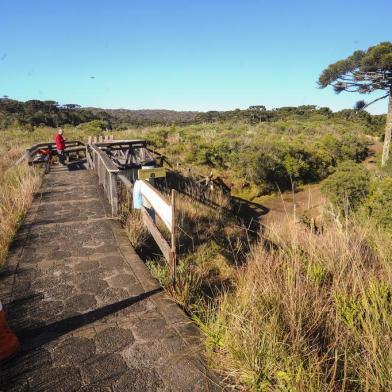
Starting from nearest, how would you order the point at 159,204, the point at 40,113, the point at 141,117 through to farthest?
the point at 159,204
the point at 40,113
the point at 141,117

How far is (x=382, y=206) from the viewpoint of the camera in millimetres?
8250

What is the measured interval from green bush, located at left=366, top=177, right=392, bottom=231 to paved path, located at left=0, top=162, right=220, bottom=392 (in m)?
5.97

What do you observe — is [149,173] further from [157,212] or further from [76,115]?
[76,115]

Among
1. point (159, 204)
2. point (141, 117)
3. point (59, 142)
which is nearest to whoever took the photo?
point (159, 204)

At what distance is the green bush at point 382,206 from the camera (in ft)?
25.4

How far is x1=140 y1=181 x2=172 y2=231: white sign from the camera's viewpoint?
394 cm

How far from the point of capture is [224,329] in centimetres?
271

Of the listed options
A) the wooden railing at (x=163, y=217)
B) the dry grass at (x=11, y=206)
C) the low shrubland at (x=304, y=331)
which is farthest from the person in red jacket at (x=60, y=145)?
the low shrubland at (x=304, y=331)

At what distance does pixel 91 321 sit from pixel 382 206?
773 cm

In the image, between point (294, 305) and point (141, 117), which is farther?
point (141, 117)

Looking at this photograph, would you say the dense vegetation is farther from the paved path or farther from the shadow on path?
the shadow on path

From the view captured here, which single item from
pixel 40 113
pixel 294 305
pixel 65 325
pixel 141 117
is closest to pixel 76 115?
pixel 40 113

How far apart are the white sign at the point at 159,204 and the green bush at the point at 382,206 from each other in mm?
5317

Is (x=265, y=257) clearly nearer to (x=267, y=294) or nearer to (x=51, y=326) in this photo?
(x=267, y=294)
